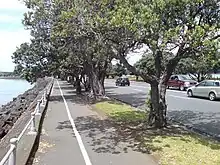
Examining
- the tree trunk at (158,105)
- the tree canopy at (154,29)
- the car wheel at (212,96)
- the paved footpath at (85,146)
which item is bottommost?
the paved footpath at (85,146)

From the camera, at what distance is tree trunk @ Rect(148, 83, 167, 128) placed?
1291cm

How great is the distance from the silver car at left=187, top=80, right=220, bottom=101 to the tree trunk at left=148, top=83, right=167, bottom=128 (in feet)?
49.8

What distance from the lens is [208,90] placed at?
93.1ft

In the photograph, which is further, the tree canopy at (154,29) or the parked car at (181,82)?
the parked car at (181,82)

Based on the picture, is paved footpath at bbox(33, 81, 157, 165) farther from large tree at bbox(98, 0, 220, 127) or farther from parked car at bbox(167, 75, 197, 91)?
parked car at bbox(167, 75, 197, 91)

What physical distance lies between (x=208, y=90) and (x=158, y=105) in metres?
16.5

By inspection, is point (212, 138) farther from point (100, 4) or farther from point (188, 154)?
point (100, 4)

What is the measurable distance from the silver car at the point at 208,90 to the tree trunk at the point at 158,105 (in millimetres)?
15172

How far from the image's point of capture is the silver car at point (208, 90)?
2736 centimetres

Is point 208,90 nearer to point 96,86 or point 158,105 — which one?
point 96,86

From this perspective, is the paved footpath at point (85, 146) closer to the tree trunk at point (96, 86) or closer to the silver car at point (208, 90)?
the tree trunk at point (96, 86)

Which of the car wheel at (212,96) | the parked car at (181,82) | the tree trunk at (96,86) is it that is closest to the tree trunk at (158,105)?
the car wheel at (212,96)

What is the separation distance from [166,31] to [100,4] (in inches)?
122

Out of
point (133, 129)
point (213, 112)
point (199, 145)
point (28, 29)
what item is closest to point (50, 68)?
point (28, 29)
